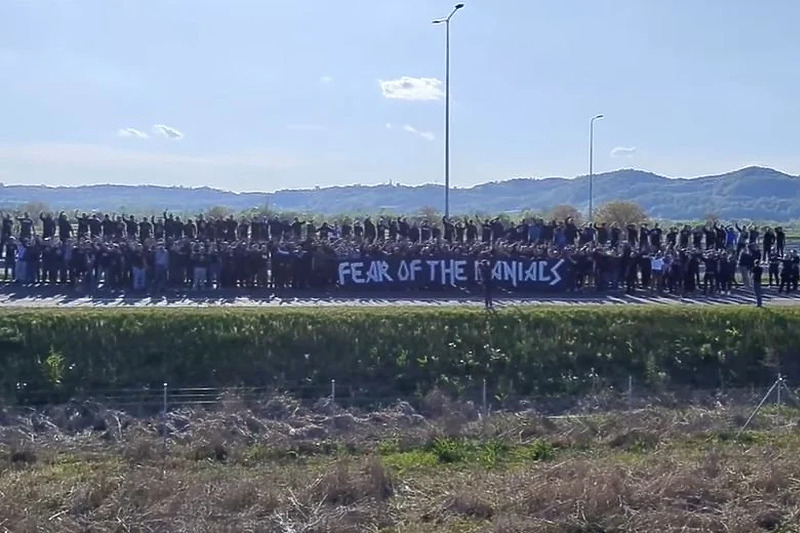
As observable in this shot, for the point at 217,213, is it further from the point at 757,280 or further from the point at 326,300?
the point at 757,280

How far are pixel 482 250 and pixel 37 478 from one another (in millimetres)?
23607

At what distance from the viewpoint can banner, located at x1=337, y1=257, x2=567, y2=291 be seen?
132 feet

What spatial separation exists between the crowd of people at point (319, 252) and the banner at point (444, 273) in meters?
0.31

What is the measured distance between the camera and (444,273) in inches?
1596

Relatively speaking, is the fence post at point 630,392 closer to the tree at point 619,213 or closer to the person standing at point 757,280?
the person standing at point 757,280

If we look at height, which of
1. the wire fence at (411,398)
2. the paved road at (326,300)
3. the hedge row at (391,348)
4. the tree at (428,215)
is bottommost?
the wire fence at (411,398)

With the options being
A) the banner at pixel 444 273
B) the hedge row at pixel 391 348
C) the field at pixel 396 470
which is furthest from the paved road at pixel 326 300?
the field at pixel 396 470

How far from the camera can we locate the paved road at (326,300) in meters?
34.7

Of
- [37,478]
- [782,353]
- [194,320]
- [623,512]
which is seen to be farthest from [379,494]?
[782,353]

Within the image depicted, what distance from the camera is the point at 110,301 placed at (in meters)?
35.1

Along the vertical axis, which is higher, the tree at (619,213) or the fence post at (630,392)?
the tree at (619,213)

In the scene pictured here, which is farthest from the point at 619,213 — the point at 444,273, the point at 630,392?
the point at 630,392

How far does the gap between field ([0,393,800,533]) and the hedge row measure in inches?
108

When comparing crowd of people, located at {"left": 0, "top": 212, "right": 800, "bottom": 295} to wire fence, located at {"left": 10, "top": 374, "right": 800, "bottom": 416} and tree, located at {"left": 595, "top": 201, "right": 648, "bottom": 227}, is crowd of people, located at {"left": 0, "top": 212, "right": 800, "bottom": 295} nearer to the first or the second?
wire fence, located at {"left": 10, "top": 374, "right": 800, "bottom": 416}
